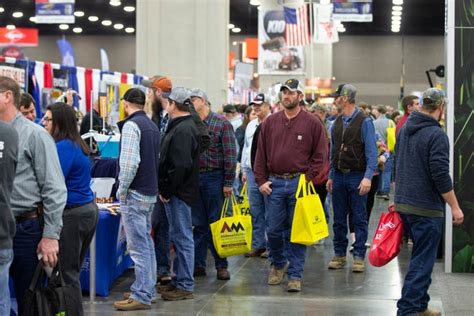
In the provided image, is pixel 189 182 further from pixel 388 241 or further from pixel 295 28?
pixel 295 28

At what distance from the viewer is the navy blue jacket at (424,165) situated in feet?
21.5

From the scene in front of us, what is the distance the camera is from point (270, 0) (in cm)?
3014

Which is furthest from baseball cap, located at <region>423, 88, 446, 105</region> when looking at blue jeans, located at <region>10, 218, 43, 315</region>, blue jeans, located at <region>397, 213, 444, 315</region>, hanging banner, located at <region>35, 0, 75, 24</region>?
hanging banner, located at <region>35, 0, 75, 24</region>

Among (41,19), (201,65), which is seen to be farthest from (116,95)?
(41,19)

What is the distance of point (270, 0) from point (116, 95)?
1610cm

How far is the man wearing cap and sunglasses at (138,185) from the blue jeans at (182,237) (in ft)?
1.38

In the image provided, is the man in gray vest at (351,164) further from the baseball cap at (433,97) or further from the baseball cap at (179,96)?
the baseball cap at (433,97)

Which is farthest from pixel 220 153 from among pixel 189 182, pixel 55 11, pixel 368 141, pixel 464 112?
pixel 55 11

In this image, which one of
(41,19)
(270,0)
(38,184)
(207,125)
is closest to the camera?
(38,184)

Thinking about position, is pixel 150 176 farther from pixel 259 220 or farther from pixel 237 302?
pixel 259 220

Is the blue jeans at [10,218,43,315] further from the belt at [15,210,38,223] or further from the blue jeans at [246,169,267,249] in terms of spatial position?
the blue jeans at [246,169,267,249]

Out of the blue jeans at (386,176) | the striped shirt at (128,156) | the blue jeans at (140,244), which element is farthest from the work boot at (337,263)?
the blue jeans at (386,176)

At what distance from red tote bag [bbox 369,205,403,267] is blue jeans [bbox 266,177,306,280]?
1.53 metres

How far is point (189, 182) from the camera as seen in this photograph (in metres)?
7.91
